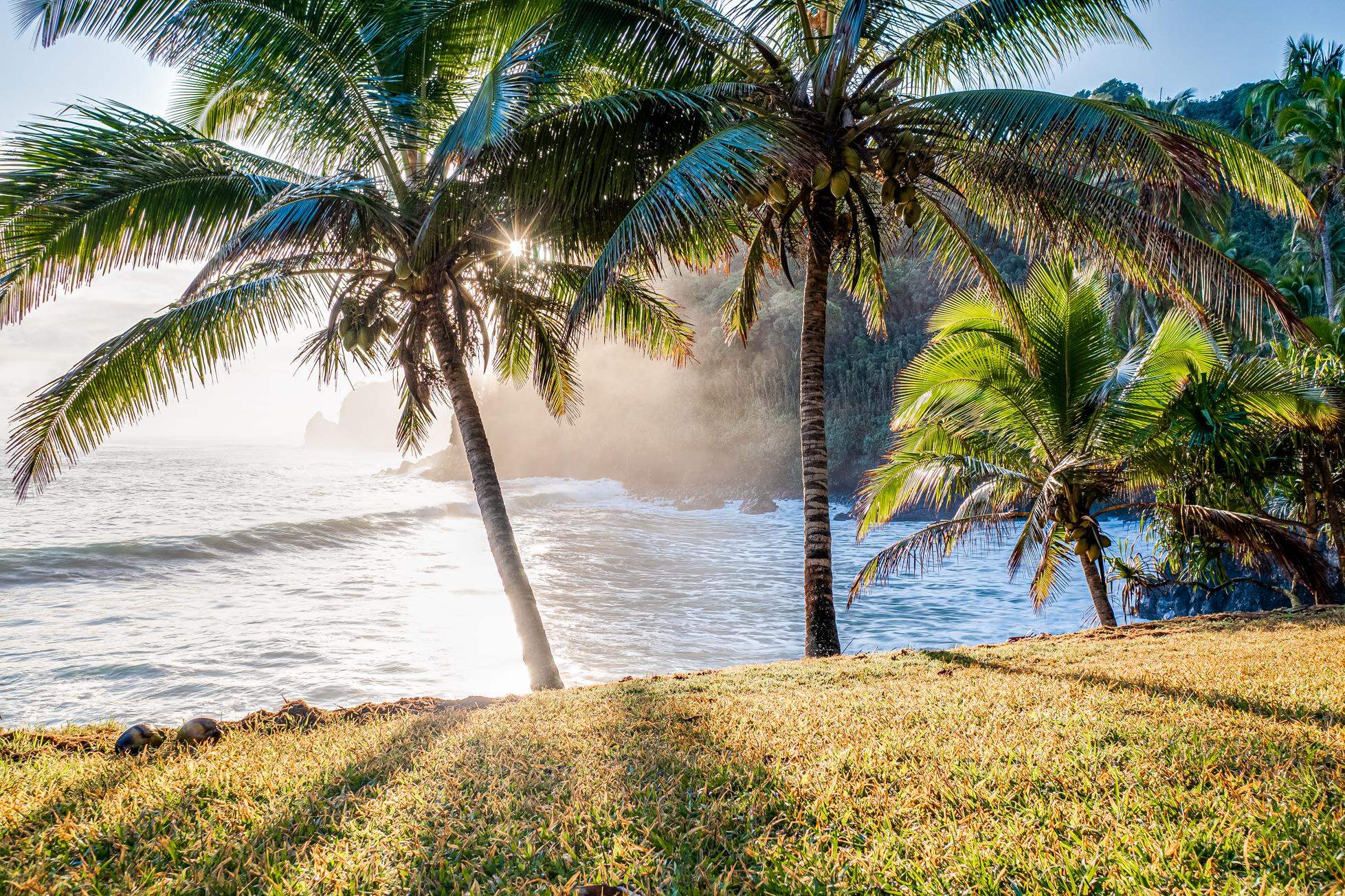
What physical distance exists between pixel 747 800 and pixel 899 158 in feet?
18.5

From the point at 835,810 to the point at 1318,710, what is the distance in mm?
2740

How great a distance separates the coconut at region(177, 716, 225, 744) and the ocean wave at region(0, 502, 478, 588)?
16.9 metres

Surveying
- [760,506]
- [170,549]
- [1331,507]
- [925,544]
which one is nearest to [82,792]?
[925,544]

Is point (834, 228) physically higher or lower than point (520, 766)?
higher

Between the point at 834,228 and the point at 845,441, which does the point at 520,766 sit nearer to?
the point at 834,228

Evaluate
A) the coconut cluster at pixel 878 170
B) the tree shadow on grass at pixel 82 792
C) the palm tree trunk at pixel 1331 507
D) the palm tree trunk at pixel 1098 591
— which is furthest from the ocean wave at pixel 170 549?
the palm tree trunk at pixel 1331 507

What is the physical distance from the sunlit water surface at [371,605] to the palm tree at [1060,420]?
3.94 metres

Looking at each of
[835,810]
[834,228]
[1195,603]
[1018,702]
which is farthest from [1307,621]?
[1195,603]

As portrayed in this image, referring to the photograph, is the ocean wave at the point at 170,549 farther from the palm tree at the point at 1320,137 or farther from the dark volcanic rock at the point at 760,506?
the palm tree at the point at 1320,137

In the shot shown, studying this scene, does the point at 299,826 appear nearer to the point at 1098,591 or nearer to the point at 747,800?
the point at 747,800

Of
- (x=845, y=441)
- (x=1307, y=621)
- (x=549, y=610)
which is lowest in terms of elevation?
(x=549, y=610)

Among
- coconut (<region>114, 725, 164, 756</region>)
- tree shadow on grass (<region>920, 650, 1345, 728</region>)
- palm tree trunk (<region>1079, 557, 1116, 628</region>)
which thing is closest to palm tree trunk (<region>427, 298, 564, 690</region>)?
coconut (<region>114, 725, 164, 756</region>)

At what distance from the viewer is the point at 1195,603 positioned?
14.9 meters

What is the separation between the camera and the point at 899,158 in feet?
20.6
